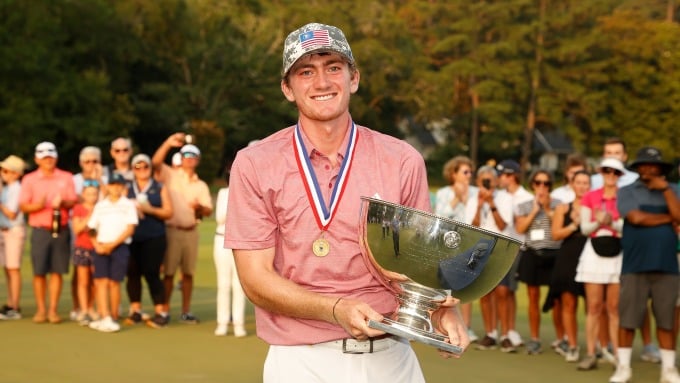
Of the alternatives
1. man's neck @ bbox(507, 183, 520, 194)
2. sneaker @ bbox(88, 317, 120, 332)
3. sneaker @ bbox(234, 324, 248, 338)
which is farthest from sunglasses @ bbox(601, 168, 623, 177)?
sneaker @ bbox(88, 317, 120, 332)

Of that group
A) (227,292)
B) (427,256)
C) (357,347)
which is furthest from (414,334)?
(227,292)

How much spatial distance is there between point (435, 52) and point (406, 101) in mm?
7171

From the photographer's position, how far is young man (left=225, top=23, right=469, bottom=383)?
148 inches

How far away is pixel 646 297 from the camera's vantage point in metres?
9.77

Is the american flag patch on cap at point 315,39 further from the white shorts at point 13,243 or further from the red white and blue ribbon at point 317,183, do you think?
the white shorts at point 13,243

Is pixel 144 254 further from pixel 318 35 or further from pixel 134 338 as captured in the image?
pixel 318 35

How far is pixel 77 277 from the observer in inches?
528

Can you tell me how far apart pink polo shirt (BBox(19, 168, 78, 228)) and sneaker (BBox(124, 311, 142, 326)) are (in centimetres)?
123

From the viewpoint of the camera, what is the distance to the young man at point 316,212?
12.3 ft

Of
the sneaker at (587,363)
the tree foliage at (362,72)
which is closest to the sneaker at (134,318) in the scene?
the sneaker at (587,363)

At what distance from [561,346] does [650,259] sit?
212 cm

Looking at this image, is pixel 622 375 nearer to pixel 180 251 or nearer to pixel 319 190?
pixel 180 251

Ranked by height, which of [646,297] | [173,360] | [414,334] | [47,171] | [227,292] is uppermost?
[47,171]

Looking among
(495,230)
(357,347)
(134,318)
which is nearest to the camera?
(357,347)
